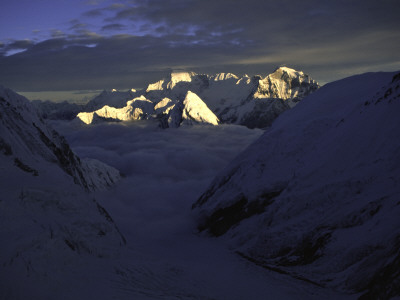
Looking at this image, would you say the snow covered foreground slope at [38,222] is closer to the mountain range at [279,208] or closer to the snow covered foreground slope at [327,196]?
the mountain range at [279,208]

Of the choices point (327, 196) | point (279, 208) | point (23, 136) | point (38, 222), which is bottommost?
point (279, 208)

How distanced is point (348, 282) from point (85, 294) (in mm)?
16423

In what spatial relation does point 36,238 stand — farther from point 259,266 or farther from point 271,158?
point 271,158

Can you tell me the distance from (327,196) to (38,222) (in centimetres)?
2264

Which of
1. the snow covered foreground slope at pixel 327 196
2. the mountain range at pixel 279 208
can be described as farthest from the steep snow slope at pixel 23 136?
the snow covered foreground slope at pixel 327 196

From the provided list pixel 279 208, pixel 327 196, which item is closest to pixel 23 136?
pixel 279 208

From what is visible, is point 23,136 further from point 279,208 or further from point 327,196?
point 327,196

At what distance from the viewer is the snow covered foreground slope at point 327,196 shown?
64.9 ft

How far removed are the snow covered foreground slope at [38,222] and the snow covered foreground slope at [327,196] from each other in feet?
49.1

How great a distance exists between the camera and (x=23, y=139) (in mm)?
26328

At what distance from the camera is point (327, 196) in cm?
2619

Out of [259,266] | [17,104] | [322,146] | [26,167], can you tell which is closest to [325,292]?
[259,266]

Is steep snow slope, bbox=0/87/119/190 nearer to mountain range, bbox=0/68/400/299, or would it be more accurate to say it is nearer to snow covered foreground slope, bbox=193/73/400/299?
mountain range, bbox=0/68/400/299

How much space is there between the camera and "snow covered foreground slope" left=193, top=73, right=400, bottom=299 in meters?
19.8
